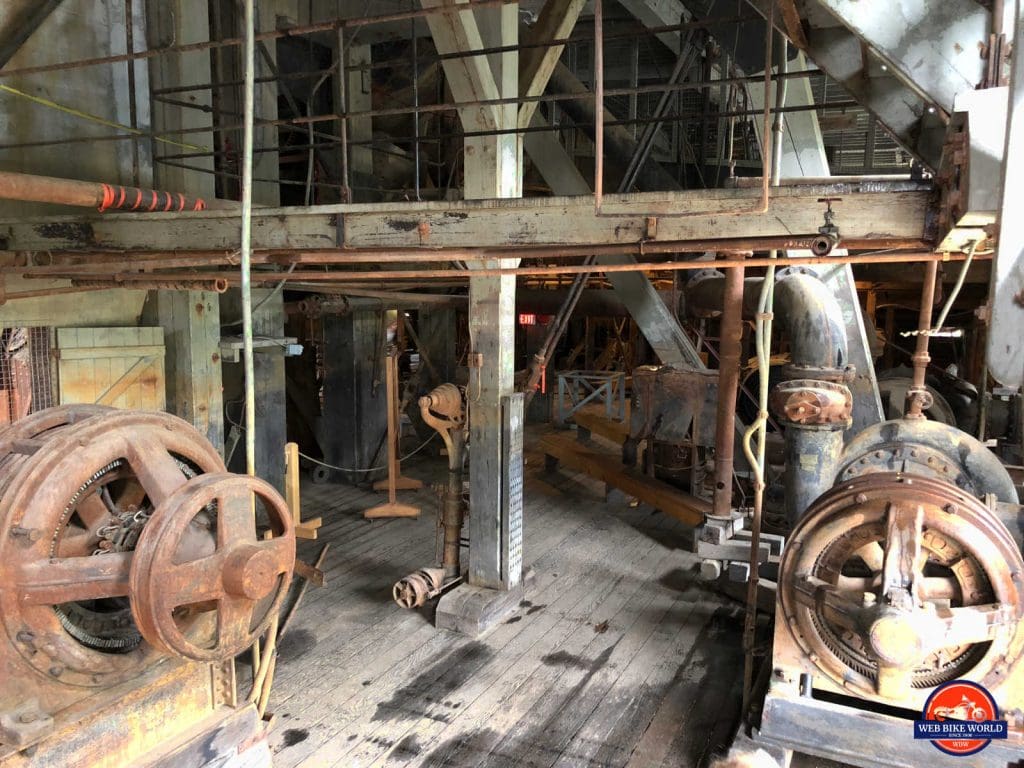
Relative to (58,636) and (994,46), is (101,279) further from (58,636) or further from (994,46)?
(994,46)

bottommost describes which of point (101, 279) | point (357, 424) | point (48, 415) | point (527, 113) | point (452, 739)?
point (452, 739)

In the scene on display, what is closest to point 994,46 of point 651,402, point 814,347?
point 814,347

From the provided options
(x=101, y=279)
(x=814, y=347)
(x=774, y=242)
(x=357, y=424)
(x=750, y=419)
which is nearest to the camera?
(x=774, y=242)

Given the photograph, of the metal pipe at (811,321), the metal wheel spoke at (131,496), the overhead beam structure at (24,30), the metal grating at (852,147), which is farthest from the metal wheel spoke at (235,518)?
the metal grating at (852,147)

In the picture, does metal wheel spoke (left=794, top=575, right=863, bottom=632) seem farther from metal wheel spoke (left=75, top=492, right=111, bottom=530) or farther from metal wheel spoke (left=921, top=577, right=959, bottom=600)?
metal wheel spoke (left=75, top=492, right=111, bottom=530)

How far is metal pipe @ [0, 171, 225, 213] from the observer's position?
2570 mm

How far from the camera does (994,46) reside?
8.42ft

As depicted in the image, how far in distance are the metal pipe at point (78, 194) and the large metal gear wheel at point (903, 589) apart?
11.7ft

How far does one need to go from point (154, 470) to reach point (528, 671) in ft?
10.6

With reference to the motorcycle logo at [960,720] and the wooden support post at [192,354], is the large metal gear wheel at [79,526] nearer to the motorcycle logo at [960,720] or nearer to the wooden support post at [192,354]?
the motorcycle logo at [960,720]

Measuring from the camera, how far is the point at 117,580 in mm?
2188

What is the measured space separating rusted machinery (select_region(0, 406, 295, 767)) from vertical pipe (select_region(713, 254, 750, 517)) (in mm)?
4634

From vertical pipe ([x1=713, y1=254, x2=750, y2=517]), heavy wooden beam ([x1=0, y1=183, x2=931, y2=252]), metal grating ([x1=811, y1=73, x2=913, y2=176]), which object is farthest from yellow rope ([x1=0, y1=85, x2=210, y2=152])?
metal grating ([x1=811, y1=73, x2=913, y2=176])

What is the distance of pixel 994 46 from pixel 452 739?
4113mm
